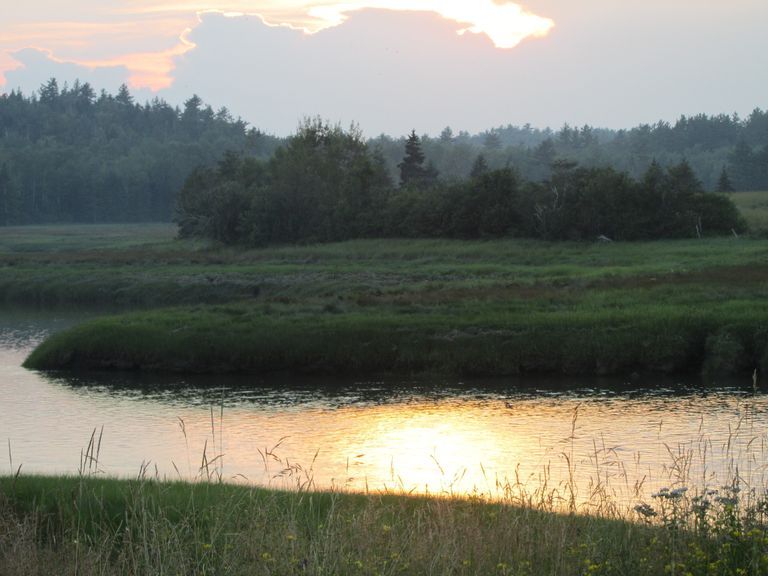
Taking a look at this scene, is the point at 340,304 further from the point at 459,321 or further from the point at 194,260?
the point at 194,260

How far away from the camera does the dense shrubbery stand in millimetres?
69562

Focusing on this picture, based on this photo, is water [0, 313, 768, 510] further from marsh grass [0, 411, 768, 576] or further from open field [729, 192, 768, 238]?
open field [729, 192, 768, 238]

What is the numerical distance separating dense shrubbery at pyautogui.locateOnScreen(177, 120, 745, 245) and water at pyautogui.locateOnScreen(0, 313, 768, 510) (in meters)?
38.9

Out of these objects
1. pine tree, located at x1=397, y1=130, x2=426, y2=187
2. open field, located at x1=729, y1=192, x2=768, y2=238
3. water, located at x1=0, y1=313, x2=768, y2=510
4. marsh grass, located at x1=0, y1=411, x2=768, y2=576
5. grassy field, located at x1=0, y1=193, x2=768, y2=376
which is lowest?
water, located at x1=0, y1=313, x2=768, y2=510

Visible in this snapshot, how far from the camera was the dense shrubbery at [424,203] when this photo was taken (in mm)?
69562

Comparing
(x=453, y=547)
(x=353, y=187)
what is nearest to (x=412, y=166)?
(x=353, y=187)

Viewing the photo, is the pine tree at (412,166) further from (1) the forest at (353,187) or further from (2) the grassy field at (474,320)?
(2) the grassy field at (474,320)

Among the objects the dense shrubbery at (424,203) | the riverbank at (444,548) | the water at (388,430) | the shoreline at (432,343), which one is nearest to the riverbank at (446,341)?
the shoreline at (432,343)

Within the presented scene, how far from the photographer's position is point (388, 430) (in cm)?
2681

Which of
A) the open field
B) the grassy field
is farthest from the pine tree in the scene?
the grassy field

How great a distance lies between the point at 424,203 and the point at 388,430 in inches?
2208

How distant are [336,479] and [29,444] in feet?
31.6

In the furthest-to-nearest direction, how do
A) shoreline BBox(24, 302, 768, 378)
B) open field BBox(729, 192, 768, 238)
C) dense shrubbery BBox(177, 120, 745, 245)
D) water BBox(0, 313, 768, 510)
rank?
1. dense shrubbery BBox(177, 120, 745, 245)
2. open field BBox(729, 192, 768, 238)
3. shoreline BBox(24, 302, 768, 378)
4. water BBox(0, 313, 768, 510)

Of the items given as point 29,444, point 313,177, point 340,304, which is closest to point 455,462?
point 29,444
